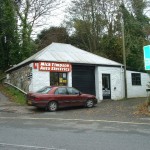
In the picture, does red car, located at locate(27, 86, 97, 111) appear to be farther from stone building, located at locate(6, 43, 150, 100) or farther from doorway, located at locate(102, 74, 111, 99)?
doorway, located at locate(102, 74, 111, 99)

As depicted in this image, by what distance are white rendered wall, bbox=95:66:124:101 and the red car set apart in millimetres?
5329

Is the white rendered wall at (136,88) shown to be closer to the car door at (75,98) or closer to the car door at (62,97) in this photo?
the car door at (75,98)

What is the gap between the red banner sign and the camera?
23.8 metres

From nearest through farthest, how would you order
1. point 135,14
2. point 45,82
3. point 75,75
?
point 45,82 < point 75,75 < point 135,14

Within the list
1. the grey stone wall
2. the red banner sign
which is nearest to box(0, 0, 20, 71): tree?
the grey stone wall

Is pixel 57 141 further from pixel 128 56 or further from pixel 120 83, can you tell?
pixel 128 56

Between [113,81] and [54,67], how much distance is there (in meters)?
6.22

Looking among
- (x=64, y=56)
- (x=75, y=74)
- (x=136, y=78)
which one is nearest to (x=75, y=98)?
(x=75, y=74)

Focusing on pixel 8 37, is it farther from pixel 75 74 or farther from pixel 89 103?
pixel 89 103

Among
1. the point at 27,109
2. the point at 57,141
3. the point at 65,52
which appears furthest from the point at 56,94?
the point at 57,141

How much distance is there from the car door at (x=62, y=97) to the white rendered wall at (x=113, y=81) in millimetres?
6902

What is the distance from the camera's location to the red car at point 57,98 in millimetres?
18928

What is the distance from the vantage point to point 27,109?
19812 mm

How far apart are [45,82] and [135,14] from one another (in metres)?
19.5
